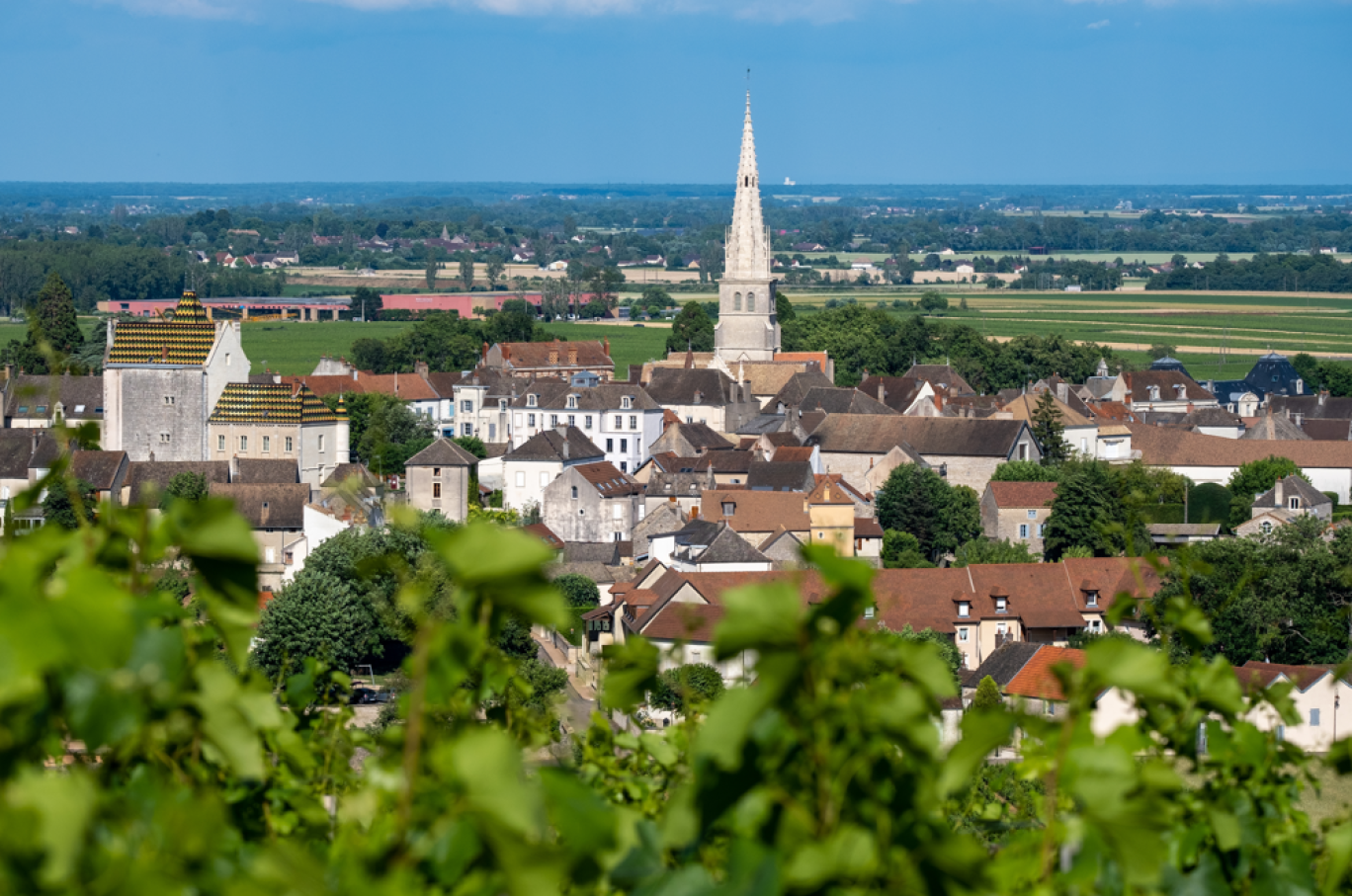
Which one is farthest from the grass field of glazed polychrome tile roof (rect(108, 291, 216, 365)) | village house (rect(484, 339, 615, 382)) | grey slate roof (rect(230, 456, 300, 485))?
grey slate roof (rect(230, 456, 300, 485))

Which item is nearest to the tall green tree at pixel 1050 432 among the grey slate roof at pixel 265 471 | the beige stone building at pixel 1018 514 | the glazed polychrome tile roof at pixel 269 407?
the beige stone building at pixel 1018 514

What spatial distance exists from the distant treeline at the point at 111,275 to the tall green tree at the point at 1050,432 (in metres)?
93.3

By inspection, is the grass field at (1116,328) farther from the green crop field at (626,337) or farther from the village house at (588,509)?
the village house at (588,509)

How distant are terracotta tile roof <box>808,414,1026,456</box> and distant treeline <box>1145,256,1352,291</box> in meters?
121

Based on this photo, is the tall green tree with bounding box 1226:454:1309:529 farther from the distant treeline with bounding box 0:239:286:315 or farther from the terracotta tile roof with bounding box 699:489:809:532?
the distant treeline with bounding box 0:239:286:315

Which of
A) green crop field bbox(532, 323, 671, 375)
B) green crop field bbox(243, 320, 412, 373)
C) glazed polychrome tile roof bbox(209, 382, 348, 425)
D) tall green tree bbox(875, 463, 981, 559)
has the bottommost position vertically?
green crop field bbox(243, 320, 412, 373)

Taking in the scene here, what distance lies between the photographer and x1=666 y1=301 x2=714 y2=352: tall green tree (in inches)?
3409

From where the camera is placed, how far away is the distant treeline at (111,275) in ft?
439

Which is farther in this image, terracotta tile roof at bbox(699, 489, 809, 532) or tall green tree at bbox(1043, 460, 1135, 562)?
terracotta tile roof at bbox(699, 489, 809, 532)

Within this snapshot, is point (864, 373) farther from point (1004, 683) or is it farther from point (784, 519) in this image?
point (1004, 683)

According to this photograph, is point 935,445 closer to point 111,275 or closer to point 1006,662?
point 1006,662

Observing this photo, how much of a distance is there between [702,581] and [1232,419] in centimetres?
A: 3737

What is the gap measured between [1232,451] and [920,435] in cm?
970

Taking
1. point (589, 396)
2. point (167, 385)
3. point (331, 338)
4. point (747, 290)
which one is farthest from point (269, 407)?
point (331, 338)
